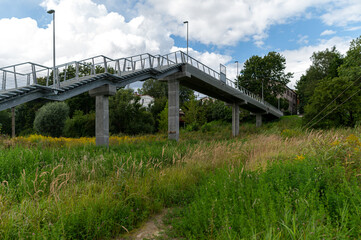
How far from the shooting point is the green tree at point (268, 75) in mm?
53094

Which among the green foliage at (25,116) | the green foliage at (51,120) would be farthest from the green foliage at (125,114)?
the green foliage at (25,116)

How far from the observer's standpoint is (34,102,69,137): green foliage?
125ft

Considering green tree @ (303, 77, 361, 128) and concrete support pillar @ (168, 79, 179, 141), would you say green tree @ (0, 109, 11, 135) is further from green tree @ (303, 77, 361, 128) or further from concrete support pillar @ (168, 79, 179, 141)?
green tree @ (303, 77, 361, 128)

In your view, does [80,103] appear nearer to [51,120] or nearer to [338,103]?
[51,120]

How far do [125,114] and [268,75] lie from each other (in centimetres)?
3529

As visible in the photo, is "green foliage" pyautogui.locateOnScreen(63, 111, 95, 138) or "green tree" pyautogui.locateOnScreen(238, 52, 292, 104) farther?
"green tree" pyautogui.locateOnScreen(238, 52, 292, 104)

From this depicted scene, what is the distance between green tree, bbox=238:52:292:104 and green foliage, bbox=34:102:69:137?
40.1 metres

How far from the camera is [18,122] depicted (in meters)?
51.8

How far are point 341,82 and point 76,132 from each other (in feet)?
118

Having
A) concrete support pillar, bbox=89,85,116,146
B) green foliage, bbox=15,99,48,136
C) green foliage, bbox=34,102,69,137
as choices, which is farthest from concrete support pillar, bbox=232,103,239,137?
green foliage, bbox=15,99,48,136

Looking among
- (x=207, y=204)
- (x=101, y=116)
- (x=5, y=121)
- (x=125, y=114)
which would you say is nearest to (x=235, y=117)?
A: (x=125, y=114)

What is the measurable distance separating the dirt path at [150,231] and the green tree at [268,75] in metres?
53.3

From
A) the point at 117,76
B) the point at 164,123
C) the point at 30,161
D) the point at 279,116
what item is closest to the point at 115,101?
the point at 164,123

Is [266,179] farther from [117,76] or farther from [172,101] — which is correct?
[172,101]
